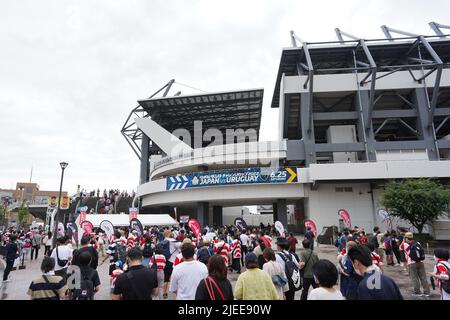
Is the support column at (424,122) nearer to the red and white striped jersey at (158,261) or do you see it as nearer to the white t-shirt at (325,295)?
the red and white striped jersey at (158,261)

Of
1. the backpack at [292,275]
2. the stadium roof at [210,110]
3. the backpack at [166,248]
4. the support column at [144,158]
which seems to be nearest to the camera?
the backpack at [292,275]

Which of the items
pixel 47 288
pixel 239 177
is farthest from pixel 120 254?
pixel 239 177

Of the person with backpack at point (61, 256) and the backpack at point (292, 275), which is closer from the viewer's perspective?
the backpack at point (292, 275)

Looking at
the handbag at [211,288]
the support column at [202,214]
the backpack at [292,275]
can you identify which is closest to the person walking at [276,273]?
the backpack at [292,275]

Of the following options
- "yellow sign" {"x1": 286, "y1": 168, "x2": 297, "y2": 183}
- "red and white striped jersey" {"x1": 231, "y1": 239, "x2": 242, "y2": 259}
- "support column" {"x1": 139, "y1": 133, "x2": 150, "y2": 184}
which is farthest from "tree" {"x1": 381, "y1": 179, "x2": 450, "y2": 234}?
"support column" {"x1": 139, "y1": 133, "x2": 150, "y2": 184}

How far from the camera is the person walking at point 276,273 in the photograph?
14.7 feet

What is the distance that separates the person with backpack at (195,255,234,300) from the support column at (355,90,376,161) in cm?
2765

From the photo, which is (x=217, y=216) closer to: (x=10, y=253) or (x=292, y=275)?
(x=10, y=253)

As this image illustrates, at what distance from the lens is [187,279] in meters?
3.98

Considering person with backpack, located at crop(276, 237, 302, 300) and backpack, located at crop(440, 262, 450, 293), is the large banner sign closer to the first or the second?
backpack, located at crop(440, 262, 450, 293)

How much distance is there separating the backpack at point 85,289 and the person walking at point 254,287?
255cm

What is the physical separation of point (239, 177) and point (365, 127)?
1421 cm

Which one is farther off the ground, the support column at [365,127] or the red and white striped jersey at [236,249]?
the support column at [365,127]

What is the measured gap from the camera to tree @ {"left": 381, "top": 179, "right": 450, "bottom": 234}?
1875cm
